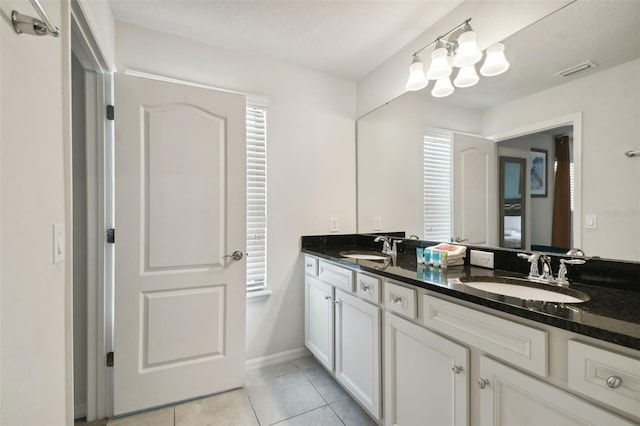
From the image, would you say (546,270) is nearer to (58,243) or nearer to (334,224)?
(334,224)

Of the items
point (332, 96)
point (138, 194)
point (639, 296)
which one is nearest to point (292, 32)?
point (332, 96)

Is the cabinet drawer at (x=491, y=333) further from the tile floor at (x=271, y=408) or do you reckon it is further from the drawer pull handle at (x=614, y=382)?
the tile floor at (x=271, y=408)

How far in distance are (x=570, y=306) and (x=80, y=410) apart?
2480mm

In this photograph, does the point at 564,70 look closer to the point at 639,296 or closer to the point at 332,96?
the point at 639,296

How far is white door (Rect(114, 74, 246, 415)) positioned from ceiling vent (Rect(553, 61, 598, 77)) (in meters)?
1.75

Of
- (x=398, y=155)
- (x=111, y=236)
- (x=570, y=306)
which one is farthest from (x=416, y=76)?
(x=111, y=236)

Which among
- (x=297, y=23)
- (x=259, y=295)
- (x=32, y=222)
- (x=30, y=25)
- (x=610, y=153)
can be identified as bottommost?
(x=259, y=295)

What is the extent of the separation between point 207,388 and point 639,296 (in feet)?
7.22

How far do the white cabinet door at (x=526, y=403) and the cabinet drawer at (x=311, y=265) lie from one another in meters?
1.29

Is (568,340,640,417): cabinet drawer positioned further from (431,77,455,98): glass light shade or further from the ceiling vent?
(431,77,455,98): glass light shade

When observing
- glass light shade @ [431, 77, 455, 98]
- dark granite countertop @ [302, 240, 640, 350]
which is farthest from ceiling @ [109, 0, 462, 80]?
dark granite countertop @ [302, 240, 640, 350]

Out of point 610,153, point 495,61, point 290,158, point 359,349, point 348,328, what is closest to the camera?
point 610,153

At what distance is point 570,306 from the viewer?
34.6 inches

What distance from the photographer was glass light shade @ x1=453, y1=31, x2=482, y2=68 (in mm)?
1552
